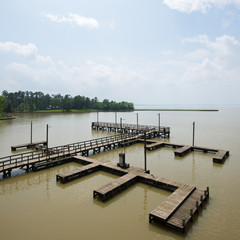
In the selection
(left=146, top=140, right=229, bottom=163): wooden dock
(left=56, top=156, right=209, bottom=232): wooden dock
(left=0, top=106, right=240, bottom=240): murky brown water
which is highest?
(left=146, top=140, right=229, bottom=163): wooden dock

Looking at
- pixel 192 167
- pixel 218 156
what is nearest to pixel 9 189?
pixel 192 167

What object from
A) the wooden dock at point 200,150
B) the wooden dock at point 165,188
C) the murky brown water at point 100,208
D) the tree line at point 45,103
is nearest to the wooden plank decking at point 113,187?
the wooden dock at point 165,188

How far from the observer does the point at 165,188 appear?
13.0 metres

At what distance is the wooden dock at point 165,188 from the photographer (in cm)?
905

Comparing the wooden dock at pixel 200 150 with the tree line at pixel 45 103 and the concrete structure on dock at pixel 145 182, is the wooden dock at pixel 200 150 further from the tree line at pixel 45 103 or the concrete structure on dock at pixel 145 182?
the tree line at pixel 45 103

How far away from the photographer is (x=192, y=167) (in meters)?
18.0

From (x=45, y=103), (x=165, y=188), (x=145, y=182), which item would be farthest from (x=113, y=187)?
(x=45, y=103)

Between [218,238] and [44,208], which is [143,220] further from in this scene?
[44,208]

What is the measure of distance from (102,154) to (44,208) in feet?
43.4

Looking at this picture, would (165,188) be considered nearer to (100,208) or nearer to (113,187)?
(113,187)

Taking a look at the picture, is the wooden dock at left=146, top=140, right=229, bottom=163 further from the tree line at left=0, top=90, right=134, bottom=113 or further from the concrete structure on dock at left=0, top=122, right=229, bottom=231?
the tree line at left=0, top=90, right=134, bottom=113

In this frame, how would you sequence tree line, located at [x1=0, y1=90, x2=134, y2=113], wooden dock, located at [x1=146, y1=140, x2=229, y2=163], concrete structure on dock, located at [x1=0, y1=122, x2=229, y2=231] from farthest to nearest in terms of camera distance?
tree line, located at [x1=0, y1=90, x2=134, y2=113] < wooden dock, located at [x1=146, y1=140, x2=229, y2=163] < concrete structure on dock, located at [x1=0, y1=122, x2=229, y2=231]

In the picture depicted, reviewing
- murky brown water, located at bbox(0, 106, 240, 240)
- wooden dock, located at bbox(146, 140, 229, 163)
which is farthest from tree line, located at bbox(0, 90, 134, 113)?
murky brown water, located at bbox(0, 106, 240, 240)

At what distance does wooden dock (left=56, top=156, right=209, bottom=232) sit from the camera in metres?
9.05
